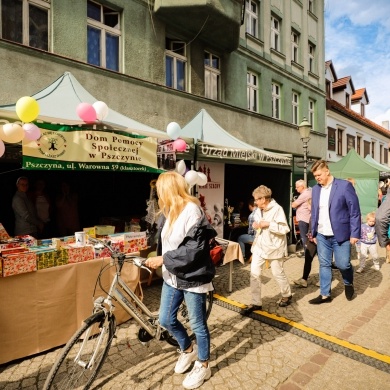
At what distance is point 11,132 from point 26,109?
0.32m

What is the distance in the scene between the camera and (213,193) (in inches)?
282

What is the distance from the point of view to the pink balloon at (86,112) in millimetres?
4094

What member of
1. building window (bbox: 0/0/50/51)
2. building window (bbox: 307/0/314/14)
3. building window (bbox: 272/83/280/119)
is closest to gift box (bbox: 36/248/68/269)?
building window (bbox: 0/0/50/51)

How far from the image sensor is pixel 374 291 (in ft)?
17.1

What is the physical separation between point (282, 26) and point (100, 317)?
15.6 meters

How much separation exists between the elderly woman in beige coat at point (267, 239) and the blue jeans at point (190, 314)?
169 centimetres

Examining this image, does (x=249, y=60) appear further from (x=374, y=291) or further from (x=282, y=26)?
(x=374, y=291)

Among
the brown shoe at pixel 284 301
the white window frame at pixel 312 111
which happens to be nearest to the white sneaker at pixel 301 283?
the brown shoe at pixel 284 301

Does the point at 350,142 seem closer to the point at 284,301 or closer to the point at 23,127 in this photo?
the point at 284,301

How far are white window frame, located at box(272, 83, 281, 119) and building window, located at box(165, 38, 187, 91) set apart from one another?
5.47m

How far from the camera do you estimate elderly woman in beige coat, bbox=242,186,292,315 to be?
166 inches

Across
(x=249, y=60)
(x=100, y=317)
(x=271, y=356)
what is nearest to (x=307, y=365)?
(x=271, y=356)

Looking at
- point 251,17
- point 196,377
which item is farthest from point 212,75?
point 196,377

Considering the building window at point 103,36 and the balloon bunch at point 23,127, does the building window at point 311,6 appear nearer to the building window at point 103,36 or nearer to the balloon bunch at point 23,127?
the building window at point 103,36
